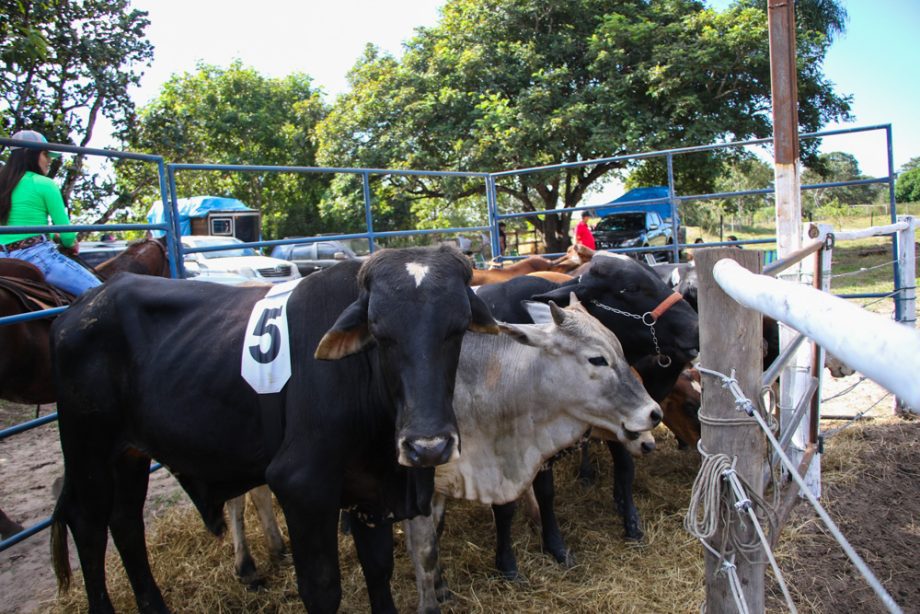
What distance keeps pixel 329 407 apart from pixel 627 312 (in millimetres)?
2768

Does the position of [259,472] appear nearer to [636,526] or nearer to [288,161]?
[636,526]

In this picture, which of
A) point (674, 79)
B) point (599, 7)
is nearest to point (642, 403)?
point (674, 79)

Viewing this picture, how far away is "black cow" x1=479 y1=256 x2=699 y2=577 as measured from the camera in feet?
15.1

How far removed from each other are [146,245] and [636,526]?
5.41 m

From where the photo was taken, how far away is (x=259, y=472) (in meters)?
2.95

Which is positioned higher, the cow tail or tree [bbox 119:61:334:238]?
tree [bbox 119:61:334:238]

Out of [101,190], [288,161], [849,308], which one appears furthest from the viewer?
[288,161]

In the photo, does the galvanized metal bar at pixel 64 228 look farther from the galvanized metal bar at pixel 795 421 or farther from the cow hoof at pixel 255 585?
the galvanized metal bar at pixel 795 421

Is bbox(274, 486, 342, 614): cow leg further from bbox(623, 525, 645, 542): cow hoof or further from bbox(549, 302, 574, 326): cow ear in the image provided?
bbox(623, 525, 645, 542): cow hoof

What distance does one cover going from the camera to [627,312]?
15.9 feet

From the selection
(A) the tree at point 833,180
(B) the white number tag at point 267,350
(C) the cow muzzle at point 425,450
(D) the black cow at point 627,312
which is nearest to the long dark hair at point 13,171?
(B) the white number tag at point 267,350

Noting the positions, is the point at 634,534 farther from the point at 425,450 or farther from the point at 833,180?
A: the point at 833,180

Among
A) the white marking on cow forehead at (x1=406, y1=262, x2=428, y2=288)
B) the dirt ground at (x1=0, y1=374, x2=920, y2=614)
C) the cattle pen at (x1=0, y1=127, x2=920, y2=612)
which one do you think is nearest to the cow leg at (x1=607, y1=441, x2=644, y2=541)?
the dirt ground at (x1=0, y1=374, x2=920, y2=614)

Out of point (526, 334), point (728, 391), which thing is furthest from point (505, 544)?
point (728, 391)
